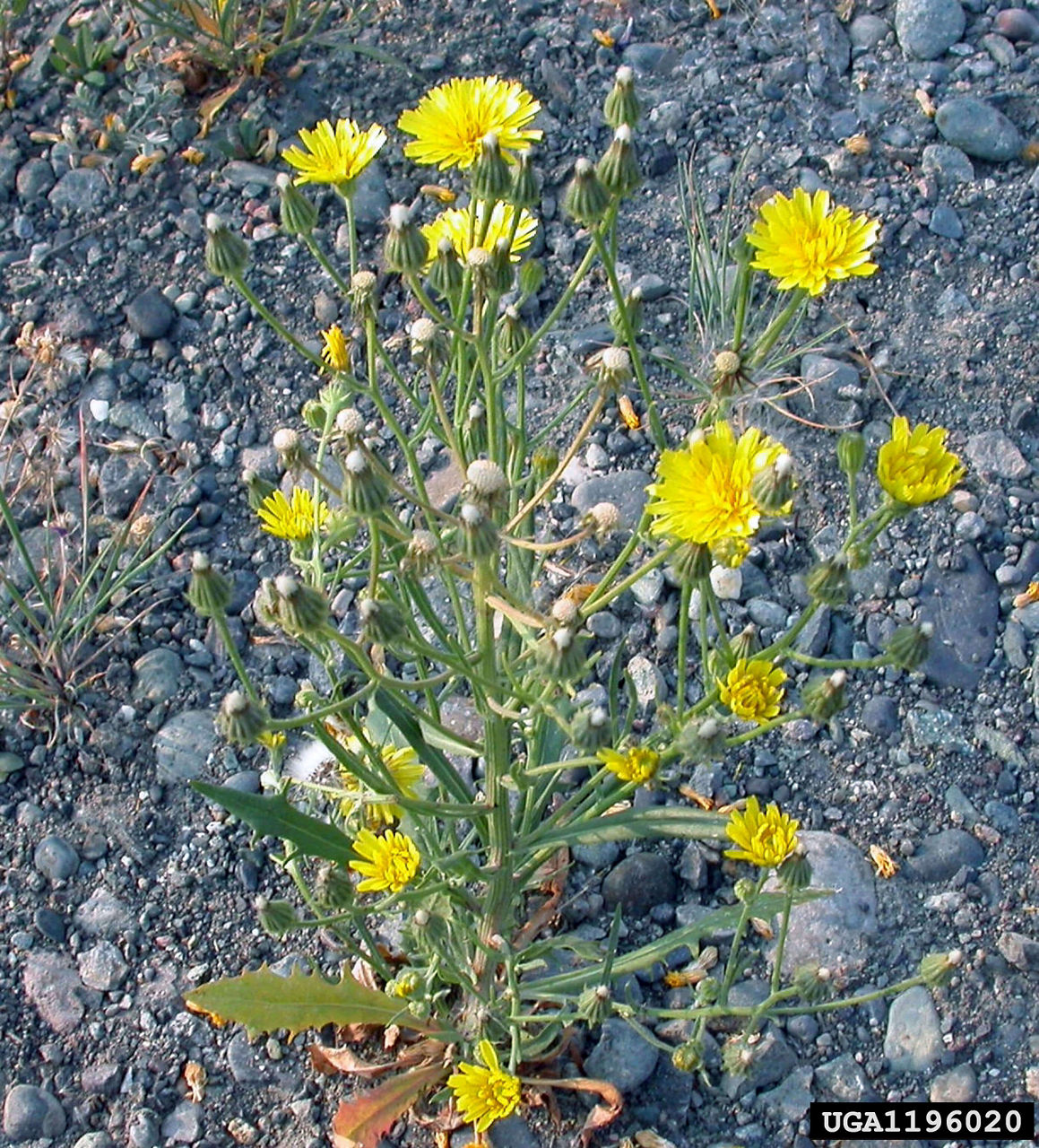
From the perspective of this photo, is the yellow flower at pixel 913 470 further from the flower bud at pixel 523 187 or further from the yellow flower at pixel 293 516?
the yellow flower at pixel 293 516

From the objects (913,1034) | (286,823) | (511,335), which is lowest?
(913,1034)

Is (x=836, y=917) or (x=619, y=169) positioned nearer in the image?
(x=619, y=169)

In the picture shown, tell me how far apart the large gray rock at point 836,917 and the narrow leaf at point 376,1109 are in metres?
1.01

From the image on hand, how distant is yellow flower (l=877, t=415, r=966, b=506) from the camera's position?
8.41 feet

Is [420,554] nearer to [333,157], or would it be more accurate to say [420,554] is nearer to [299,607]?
[299,607]

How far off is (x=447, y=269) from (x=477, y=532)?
641 millimetres

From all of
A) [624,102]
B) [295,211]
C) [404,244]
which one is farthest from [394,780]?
[624,102]

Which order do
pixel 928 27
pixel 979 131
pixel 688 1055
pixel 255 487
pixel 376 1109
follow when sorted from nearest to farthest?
pixel 255 487 → pixel 688 1055 → pixel 376 1109 → pixel 979 131 → pixel 928 27

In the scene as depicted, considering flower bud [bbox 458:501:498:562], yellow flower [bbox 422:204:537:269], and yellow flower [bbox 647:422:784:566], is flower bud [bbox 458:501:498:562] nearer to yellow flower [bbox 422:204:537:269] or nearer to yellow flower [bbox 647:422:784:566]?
yellow flower [bbox 647:422:784:566]

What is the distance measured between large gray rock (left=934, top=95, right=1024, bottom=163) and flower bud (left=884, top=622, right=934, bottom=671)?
2.91 m

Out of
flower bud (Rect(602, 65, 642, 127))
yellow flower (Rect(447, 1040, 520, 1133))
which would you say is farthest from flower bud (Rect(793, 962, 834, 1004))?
flower bud (Rect(602, 65, 642, 127))

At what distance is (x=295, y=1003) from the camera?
309 centimetres

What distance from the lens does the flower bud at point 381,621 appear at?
2.37 metres

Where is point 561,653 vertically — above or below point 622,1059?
above
